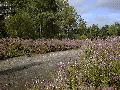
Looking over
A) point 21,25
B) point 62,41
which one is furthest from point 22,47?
point 21,25

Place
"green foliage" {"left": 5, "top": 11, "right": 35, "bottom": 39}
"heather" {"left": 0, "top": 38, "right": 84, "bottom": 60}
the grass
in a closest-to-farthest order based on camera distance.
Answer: the grass, "heather" {"left": 0, "top": 38, "right": 84, "bottom": 60}, "green foliage" {"left": 5, "top": 11, "right": 35, "bottom": 39}

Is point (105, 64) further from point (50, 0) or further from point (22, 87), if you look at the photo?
point (50, 0)

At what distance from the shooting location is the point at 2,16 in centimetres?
1852

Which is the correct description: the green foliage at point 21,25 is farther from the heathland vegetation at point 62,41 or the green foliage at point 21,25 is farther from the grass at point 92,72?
the grass at point 92,72

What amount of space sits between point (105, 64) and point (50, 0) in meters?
11.9

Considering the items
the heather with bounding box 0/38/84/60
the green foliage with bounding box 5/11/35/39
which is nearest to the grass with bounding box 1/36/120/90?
the heather with bounding box 0/38/84/60

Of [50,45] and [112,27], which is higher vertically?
[112,27]

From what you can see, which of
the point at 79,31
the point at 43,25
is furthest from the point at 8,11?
the point at 79,31

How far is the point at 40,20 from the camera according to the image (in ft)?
46.7

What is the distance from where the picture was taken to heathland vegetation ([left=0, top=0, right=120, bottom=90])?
3673 mm

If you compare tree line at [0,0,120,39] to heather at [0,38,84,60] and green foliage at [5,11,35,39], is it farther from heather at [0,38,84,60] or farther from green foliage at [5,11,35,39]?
heather at [0,38,84,60]

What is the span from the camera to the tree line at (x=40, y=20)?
13.6m

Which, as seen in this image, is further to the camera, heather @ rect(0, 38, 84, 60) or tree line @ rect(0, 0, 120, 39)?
tree line @ rect(0, 0, 120, 39)

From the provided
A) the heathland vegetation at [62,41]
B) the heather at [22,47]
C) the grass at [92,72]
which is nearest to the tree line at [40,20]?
the heathland vegetation at [62,41]
